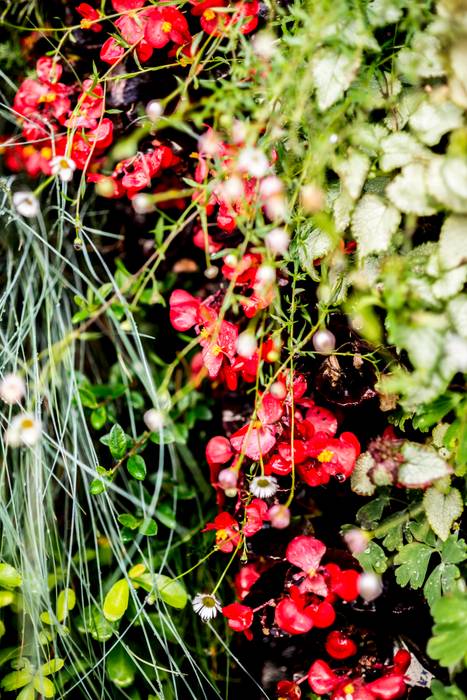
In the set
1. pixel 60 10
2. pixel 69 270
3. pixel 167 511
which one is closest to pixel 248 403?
pixel 167 511

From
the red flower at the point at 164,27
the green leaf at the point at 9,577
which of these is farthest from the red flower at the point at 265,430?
the red flower at the point at 164,27

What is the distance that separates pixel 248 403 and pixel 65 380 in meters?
0.35

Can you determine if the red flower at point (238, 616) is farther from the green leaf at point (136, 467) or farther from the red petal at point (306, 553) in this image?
the green leaf at point (136, 467)

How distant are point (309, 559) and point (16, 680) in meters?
0.49

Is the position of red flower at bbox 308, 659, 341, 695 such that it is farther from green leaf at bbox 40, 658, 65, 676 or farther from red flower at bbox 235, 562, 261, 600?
green leaf at bbox 40, 658, 65, 676

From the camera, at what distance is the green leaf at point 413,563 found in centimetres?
83

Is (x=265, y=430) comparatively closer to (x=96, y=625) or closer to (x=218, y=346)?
(x=218, y=346)

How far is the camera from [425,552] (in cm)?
84

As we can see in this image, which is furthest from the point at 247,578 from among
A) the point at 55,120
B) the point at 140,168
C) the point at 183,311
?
the point at 55,120

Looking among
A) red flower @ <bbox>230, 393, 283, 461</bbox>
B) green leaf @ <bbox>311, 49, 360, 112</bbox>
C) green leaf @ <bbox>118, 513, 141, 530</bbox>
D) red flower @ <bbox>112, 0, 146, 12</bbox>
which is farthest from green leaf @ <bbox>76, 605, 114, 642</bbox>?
red flower @ <bbox>112, 0, 146, 12</bbox>

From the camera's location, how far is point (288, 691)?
0.92 metres

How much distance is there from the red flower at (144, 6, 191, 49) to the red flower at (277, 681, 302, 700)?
972 mm

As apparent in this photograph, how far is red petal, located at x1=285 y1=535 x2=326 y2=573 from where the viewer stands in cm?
88

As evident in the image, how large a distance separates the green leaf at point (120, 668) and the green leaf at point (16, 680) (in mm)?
121
